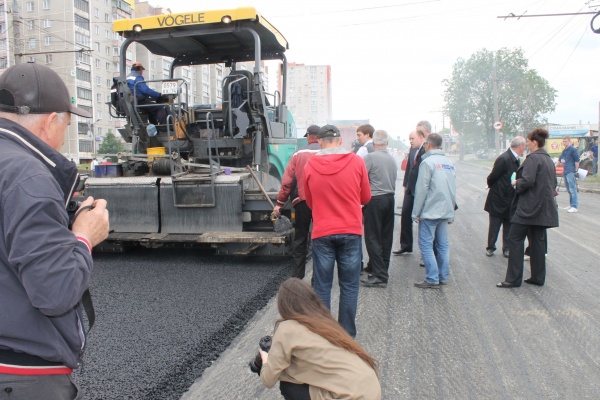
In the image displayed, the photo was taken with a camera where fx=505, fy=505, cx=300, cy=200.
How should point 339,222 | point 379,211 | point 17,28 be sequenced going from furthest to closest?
point 17,28 < point 379,211 < point 339,222

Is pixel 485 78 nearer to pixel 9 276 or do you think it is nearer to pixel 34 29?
pixel 34 29

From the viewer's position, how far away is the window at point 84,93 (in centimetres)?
5806

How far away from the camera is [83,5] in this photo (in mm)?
59781

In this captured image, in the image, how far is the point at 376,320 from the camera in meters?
4.77

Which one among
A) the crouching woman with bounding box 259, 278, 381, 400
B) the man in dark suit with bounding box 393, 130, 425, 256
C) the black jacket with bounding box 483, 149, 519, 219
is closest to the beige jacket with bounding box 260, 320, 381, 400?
the crouching woman with bounding box 259, 278, 381, 400

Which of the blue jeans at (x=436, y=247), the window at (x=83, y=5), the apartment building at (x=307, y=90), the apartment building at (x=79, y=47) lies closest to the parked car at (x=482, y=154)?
the apartment building at (x=307, y=90)

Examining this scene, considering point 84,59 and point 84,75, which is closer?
point 84,59

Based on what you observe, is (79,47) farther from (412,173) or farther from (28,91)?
(28,91)

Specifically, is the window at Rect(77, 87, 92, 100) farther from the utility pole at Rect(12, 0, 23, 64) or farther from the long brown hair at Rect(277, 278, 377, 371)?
the long brown hair at Rect(277, 278, 377, 371)

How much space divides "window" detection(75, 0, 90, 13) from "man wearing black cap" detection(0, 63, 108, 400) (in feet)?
215

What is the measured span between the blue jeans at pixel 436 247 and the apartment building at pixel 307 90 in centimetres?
5105

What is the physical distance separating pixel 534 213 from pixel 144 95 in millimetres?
5637

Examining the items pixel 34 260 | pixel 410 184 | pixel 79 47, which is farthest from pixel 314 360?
pixel 79 47

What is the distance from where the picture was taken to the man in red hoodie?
4113mm
